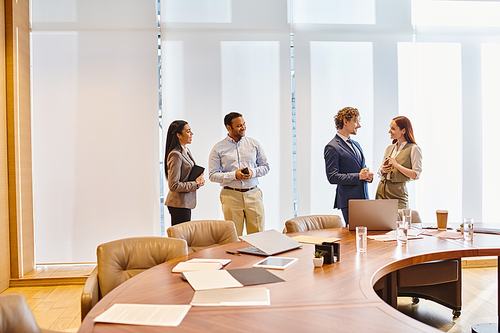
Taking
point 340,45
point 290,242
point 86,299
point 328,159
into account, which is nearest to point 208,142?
point 328,159

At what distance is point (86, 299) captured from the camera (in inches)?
76.5

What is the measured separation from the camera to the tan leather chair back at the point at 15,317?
4.53ft

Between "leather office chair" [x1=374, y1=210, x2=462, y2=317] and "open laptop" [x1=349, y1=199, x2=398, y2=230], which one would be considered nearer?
"open laptop" [x1=349, y1=199, x2=398, y2=230]

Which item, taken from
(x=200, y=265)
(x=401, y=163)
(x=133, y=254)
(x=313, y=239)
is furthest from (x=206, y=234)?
(x=401, y=163)

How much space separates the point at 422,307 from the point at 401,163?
1.33 metres

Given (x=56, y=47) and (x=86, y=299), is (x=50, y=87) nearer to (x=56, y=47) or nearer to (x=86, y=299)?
(x=56, y=47)

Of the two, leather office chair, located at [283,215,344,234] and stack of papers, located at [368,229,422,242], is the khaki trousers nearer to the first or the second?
leather office chair, located at [283,215,344,234]

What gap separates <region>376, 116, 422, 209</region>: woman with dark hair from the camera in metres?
3.79

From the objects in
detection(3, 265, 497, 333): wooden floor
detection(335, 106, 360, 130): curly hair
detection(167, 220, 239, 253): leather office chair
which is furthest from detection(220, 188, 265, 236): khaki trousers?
detection(3, 265, 497, 333): wooden floor

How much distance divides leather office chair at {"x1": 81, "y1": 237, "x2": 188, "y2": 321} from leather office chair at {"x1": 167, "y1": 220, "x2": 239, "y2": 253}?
0.43 m

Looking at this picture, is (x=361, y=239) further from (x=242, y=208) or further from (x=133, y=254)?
(x=242, y=208)

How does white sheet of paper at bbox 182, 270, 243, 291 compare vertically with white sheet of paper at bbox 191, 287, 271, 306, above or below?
above

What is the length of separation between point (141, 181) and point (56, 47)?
1.97m

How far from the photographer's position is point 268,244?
2.38m
